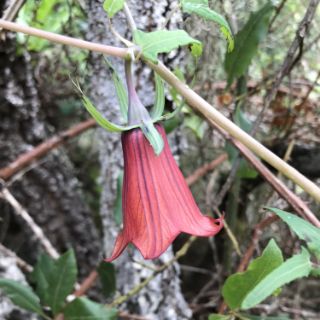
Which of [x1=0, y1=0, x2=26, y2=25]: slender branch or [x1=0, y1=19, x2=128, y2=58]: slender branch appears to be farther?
[x1=0, y1=0, x2=26, y2=25]: slender branch

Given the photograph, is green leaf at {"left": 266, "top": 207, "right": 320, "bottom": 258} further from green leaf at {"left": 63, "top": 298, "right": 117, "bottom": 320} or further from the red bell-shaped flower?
green leaf at {"left": 63, "top": 298, "right": 117, "bottom": 320}

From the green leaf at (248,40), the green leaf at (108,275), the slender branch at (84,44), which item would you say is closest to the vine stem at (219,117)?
the slender branch at (84,44)

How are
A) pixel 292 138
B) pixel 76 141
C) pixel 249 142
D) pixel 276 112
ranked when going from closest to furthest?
pixel 249 142 → pixel 292 138 → pixel 276 112 → pixel 76 141

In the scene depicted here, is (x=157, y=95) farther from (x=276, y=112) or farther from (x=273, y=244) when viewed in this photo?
(x=276, y=112)

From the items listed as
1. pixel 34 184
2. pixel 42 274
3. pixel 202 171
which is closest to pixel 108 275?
pixel 42 274

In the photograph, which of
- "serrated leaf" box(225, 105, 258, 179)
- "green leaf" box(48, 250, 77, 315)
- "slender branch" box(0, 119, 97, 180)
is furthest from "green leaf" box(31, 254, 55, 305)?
"serrated leaf" box(225, 105, 258, 179)

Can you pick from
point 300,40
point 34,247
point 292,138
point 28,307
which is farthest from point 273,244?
point 34,247

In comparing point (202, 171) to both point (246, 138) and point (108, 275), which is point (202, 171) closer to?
point (108, 275)
